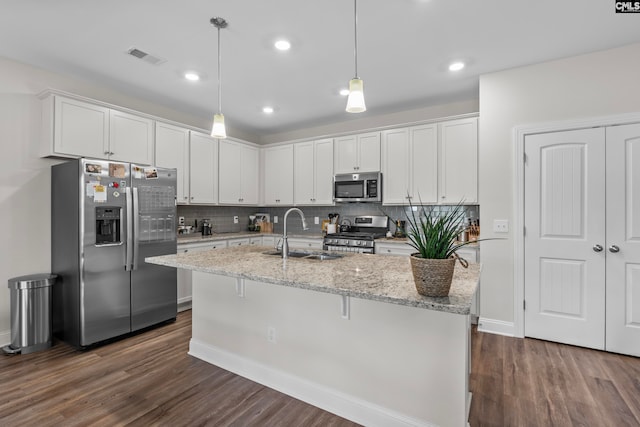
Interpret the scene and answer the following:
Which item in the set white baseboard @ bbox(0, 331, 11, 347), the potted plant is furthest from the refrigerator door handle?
Answer: the potted plant

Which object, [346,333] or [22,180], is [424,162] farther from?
[22,180]

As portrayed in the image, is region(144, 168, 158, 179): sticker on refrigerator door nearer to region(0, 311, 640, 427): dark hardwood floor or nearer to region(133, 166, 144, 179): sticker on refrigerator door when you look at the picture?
region(133, 166, 144, 179): sticker on refrigerator door

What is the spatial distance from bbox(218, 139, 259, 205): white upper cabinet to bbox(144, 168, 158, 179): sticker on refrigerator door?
4.36ft

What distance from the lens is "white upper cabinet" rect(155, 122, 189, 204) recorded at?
12.9 ft

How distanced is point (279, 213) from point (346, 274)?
3.95 metres

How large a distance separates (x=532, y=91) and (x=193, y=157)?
4067 mm

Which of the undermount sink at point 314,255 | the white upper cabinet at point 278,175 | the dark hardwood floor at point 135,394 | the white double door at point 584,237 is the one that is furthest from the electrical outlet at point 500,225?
the white upper cabinet at point 278,175

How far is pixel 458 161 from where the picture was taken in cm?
381

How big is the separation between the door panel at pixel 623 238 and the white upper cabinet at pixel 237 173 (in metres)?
4.48

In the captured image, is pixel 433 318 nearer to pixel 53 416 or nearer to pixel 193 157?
pixel 53 416

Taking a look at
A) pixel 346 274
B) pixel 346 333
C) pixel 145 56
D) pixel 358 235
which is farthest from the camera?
pixel 358 235

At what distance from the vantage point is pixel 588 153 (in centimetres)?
289

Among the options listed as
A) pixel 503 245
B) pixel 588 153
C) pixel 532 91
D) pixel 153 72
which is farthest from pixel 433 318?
pixel 153 72

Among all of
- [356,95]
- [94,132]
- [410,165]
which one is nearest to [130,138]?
[94,132]
